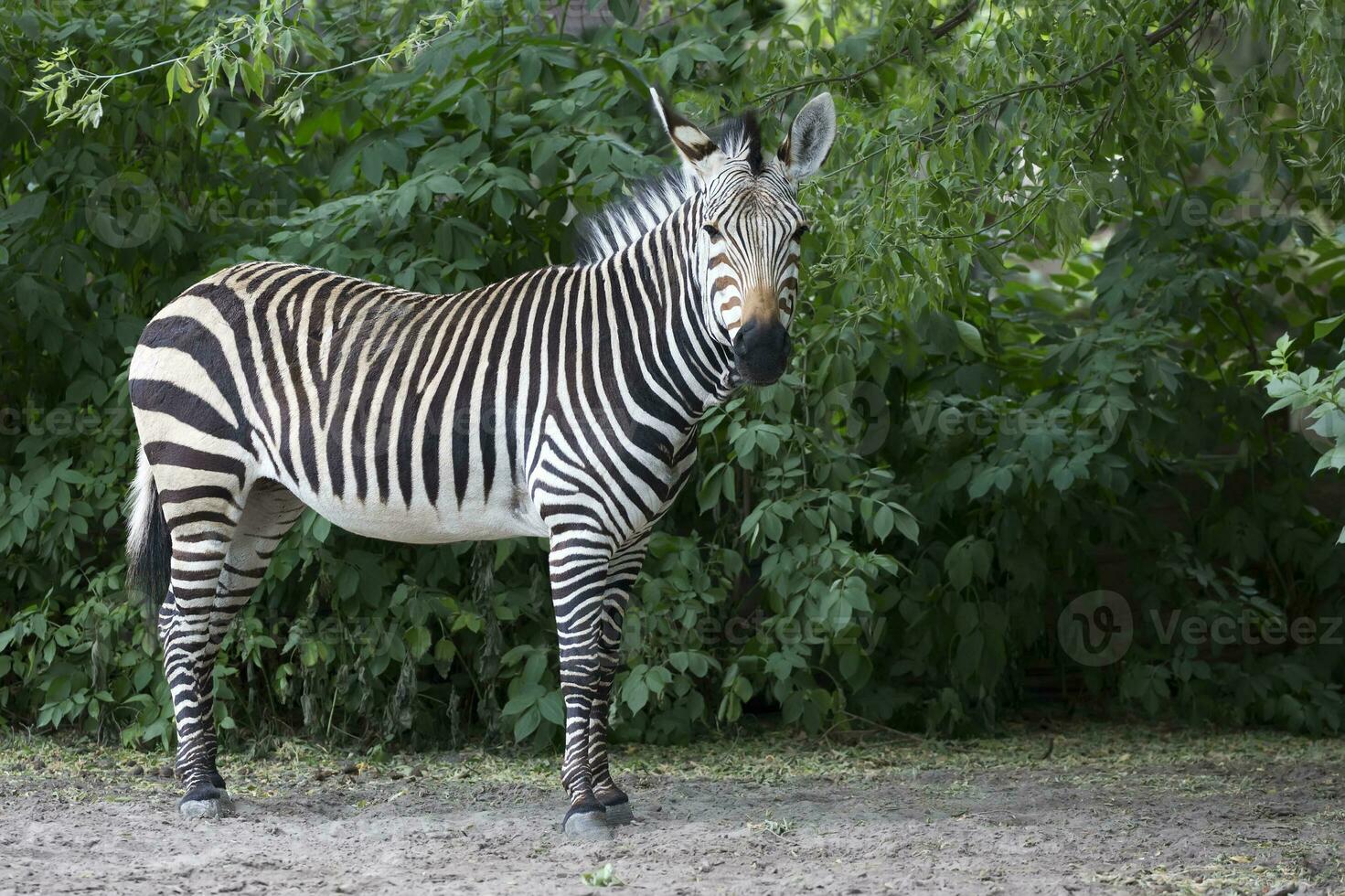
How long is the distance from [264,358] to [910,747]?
3.23m

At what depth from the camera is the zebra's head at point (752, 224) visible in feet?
13.0

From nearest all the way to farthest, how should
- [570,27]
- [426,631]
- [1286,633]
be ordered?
[426,631], [1286,633], [570,27]

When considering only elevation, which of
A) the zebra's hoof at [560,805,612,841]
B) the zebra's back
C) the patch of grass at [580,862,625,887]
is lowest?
the patch of grass at [580,862,625,887]

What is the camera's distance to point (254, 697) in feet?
19.3

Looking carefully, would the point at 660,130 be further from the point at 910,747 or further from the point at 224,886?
the point at 224,886

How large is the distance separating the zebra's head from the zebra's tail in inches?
89.4

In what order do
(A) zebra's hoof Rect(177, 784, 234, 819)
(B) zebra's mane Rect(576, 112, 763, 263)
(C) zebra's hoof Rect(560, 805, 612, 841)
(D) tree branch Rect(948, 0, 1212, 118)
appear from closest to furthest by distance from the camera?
(C) zebra's hoof Rect(560, 805, 612, 841) < (B) zebra's mane Rect(576, 112, 763, 263) < (D) tree branch Rect(948, 0, 1212, 118) < (A) zebra's hoof Rect(177, 784, 234, 819)

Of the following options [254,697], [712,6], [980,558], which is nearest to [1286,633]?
[980,558]

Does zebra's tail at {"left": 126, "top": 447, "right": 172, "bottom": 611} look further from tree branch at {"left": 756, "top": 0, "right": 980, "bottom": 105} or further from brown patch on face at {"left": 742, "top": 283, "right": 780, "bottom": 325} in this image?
tree branch at {"left": 756, "top": 0, "right": 980, "bottom": 105}

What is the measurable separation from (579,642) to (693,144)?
164cm

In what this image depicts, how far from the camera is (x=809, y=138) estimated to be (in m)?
4.33

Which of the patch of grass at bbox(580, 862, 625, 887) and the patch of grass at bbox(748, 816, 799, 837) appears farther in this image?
the patch of grass at bbox(748, 816, 799, 837)
